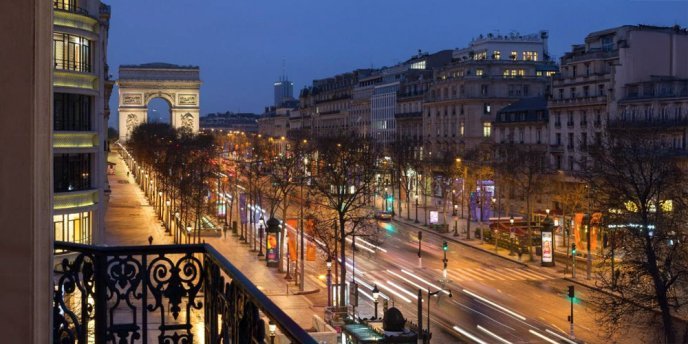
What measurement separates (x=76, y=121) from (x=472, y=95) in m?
67.7

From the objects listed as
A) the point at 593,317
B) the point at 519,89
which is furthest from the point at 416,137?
the point at 593,317

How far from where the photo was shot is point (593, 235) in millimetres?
52406

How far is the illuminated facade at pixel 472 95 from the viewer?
306 feet

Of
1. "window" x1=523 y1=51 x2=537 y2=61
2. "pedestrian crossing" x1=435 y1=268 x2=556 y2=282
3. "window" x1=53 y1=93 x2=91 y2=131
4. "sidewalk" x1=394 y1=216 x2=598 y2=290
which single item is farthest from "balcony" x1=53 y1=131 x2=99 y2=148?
"window" x1=523 y1=51 x2=537 y2=61

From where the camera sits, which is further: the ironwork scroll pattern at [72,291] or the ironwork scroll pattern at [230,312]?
the ironwork scroll pattern at [72,291]

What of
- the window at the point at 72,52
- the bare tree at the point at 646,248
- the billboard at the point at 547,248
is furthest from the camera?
the billboard at the point at 547,248

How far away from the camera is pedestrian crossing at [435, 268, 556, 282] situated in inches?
1795

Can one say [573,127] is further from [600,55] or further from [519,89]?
[519,89]

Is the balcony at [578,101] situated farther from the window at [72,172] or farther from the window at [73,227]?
the window at [73,227]

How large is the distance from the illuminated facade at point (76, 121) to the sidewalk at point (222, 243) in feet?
24.1

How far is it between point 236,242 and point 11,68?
180 ft

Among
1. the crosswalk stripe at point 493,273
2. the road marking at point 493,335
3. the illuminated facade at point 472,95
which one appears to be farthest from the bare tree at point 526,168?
the road marking at point 493,335

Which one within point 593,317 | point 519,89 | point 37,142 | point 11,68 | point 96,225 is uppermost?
point 519,89

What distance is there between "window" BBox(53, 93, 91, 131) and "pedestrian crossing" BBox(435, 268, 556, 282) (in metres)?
21.1
